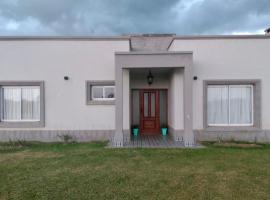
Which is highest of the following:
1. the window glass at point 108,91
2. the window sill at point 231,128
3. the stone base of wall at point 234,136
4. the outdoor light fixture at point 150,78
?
the outdoor light fixture at point 150,78

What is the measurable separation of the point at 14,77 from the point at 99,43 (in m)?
4.38

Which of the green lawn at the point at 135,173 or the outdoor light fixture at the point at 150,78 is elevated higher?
the outdoor light fixture at the point at 150,78

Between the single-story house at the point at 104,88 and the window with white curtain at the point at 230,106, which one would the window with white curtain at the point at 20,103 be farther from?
the window with white curtain at the point at 230,106

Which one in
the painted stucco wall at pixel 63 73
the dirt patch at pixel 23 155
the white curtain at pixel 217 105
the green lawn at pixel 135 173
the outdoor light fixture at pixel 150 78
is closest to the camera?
the green lawn at pixel 135 173

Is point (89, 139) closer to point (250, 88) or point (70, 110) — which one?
point (70, 110)

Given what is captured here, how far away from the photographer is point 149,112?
1237 centimetres

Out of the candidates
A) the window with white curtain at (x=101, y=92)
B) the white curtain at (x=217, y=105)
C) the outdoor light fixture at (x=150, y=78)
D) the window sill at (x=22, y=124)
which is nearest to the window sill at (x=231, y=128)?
the white curtain at (x=217, y=105)

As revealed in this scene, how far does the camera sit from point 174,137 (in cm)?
1015

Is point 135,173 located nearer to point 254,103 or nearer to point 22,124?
point 22,124

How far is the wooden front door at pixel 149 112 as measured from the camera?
12273 mm

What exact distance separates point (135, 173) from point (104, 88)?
18.1 ft

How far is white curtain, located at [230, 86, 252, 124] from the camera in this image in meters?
10.3

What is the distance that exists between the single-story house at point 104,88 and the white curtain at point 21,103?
0.14 feet

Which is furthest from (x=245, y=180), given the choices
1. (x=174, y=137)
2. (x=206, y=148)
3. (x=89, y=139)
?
(x=89, y=139)
